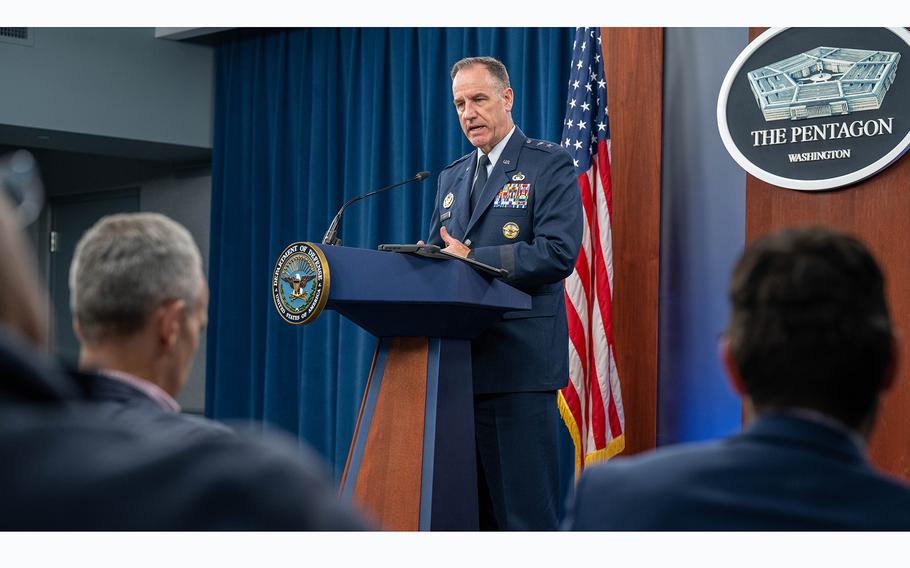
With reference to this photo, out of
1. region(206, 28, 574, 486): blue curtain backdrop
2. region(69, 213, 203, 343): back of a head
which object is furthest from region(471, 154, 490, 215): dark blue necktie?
region(69, 213, 203, 343): back of a head

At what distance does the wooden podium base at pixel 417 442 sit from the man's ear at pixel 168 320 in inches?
53.6

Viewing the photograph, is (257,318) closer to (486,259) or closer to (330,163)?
(330,163)

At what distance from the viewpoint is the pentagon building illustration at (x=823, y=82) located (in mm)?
3498

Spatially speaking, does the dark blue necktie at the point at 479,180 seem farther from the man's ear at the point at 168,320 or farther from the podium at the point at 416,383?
the man's ear at the point at 168,320

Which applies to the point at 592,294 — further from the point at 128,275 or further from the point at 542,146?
the point at 128,275

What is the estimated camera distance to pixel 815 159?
12.0 feet

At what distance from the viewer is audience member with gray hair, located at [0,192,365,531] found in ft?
2.17

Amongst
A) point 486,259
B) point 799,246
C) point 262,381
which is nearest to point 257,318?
point 262,381

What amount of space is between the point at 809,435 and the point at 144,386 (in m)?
0.79

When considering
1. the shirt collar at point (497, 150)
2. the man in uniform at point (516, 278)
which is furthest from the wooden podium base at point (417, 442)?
the shirt collar at point (497, 150)

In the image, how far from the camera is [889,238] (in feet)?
11.4

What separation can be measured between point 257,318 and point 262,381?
0.40 m

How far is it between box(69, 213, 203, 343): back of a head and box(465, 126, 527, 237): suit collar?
1.78m

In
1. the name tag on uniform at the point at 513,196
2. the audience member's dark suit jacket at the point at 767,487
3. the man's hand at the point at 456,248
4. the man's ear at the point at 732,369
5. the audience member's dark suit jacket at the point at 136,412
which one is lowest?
the audience member's dark suit jacket at the point at 767,487
